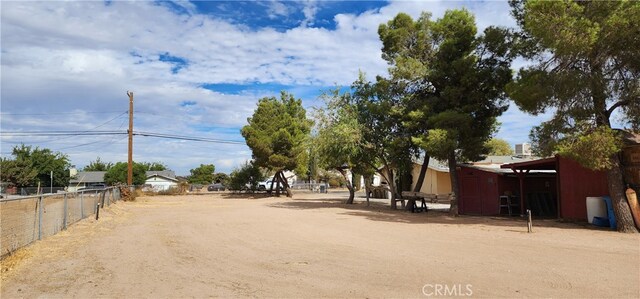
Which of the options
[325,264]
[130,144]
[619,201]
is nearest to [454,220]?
[619,201]

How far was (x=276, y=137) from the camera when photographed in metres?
43.4

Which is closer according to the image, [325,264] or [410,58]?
[325,264]

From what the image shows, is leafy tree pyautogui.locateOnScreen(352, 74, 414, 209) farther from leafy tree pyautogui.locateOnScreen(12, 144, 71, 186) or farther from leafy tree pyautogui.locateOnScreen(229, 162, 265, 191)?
leafy tree pyautogui.locateOnScreen(12, 144, 71, 186)

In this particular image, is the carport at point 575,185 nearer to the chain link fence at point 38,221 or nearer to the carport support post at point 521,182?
the carport support post at point 521,182

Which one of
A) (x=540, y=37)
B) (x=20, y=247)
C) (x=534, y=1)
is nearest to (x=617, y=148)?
(x=540, y=37)

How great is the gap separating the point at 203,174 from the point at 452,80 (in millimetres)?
88597

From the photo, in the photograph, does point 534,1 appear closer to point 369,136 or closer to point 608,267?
point 608,267

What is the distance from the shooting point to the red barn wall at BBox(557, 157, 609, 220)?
698 inches

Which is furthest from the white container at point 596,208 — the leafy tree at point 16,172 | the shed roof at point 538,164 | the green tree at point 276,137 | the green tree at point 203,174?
the green tree at point 203,174

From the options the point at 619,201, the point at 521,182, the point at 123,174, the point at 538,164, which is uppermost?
the point at 123,174

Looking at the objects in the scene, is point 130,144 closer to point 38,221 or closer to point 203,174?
point 38,221

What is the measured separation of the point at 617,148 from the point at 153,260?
44.5ft

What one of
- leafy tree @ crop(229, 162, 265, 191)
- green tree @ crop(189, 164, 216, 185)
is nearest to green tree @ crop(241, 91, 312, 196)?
leafy tree @ crop(229, 162, 265, 191)

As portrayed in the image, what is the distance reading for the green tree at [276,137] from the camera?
43.2m
